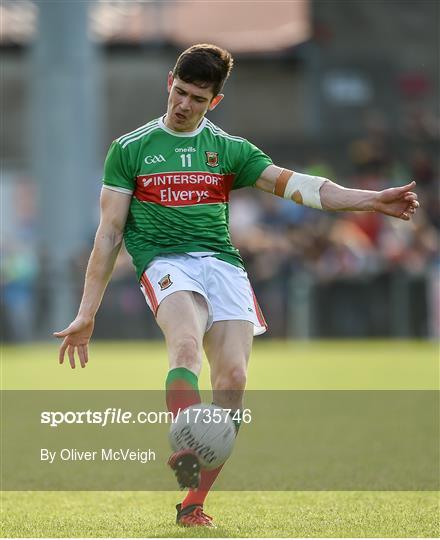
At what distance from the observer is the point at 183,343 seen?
6.26 meters

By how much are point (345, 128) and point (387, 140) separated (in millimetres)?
1547

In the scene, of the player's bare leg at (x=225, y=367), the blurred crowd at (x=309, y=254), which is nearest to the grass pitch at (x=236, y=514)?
the player's bare leg at (x=225, y=367)

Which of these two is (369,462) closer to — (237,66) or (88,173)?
(88,173)

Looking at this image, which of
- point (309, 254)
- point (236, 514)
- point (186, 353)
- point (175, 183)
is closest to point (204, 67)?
point (175, 183)

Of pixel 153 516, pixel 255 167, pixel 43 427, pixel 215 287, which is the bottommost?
pixel 43 427

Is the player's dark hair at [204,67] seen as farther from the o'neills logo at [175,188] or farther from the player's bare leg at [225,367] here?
the player's bare leg at [225,367]

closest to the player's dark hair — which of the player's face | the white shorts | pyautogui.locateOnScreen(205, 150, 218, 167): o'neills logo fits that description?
the player's face

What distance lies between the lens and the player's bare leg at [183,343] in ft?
20.2

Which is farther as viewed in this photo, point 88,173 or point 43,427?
point 88,173

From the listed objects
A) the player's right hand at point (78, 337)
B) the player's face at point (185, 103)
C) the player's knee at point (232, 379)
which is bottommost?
the player's knee at point (232, 379)

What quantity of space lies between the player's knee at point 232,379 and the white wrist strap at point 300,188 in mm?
913

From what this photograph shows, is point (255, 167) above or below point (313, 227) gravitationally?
above

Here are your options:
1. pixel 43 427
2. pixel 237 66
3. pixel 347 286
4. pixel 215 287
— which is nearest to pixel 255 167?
pixel 215 287

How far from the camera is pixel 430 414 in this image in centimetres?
1095
